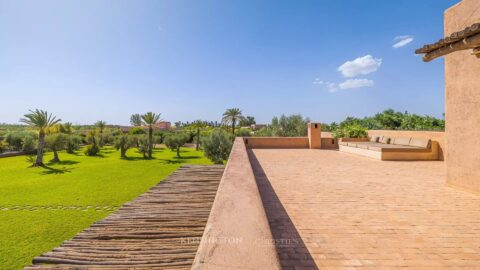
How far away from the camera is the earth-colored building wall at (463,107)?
457cm

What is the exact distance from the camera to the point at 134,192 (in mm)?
20000

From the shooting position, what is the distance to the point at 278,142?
45.9 ft

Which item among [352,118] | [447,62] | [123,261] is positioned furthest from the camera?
[352,118]

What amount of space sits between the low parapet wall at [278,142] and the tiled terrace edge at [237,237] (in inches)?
437

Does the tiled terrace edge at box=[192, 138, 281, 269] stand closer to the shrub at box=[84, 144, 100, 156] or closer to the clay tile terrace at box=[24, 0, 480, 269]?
the clay tile terrace at box=[24, 0, 480, 269]

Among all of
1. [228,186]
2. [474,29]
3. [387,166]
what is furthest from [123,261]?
[387,166]

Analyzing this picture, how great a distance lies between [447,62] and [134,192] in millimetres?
21054

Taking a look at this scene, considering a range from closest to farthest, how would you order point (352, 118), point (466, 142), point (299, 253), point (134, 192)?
point (299, 253) < point (466, 142) < point (134, 192) < point (352, 118)

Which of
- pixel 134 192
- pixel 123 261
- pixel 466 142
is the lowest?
pixel 134 192

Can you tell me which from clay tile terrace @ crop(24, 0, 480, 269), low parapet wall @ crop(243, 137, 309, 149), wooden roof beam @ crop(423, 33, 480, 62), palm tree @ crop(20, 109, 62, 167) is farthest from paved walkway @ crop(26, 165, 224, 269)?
palm tree @ crop(20, 109, 62, 167)

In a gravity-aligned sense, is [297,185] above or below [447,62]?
below

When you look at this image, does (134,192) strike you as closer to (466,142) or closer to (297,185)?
(297,185)

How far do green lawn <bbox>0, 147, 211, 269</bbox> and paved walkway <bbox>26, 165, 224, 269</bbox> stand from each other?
8.37m

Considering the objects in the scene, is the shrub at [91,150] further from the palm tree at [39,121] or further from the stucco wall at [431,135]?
the stucco wall at [431,135]
